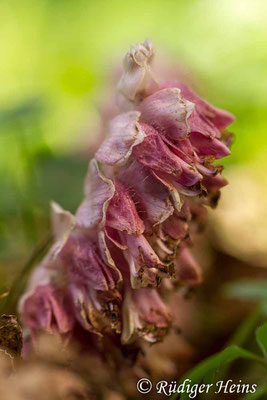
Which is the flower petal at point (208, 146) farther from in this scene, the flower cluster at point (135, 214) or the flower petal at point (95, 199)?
the flower petal at point (95, 199)

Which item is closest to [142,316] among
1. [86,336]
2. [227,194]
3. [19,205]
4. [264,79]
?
[86,336]

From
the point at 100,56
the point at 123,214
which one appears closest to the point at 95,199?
the point at 123,214

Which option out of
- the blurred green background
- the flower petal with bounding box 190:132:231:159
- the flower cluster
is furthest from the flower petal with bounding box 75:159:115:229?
the blurred green background

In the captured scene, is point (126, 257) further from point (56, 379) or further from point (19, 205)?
point (19, 205)

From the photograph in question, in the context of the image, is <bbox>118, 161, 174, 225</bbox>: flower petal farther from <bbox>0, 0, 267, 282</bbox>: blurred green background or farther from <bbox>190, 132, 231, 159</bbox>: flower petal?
<bbox>0, 0, 267, 282</bbox>: blurred green background

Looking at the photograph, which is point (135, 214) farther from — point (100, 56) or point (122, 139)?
point (100, 56)

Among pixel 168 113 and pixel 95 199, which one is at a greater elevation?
pixel 168 113
